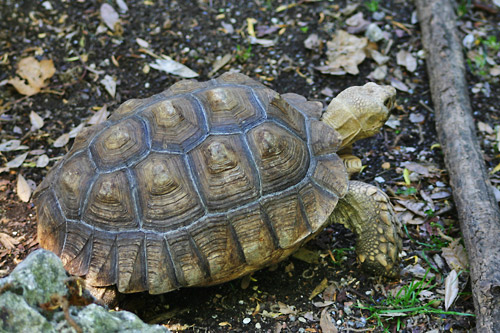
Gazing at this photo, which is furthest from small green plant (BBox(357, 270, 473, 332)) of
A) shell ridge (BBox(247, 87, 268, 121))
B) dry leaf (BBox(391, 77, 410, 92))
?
dry leaf (BBox(391, 77, 410, 92))

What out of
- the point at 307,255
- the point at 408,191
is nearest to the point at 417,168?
the point at 408,191

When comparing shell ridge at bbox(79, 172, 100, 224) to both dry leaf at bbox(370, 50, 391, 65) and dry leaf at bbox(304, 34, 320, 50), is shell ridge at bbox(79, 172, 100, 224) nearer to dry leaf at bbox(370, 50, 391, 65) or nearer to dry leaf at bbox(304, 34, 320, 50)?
dry leaf at bbox(304, 34, 320, 50)

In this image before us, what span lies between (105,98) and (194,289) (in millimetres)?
2294

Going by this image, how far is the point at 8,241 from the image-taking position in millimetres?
3750

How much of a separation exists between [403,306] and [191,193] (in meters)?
1.57

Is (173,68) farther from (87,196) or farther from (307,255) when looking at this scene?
(307,255)

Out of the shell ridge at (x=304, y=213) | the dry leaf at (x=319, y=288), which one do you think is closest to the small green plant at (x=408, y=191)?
the dry leaf at (x=319, y=288)

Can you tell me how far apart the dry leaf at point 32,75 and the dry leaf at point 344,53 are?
2.74 metres

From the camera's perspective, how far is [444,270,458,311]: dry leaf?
3295 millimetres

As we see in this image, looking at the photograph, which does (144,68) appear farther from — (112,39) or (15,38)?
(15,38)

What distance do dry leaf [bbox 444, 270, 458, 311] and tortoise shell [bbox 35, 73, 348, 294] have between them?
99 centimetres

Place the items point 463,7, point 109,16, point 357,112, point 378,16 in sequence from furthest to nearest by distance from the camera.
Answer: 1. point 463,7
2. point 378,16
3. point 109,16
4. point 357,112

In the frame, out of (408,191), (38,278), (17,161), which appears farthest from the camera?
(17,161)

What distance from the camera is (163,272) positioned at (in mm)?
2998
